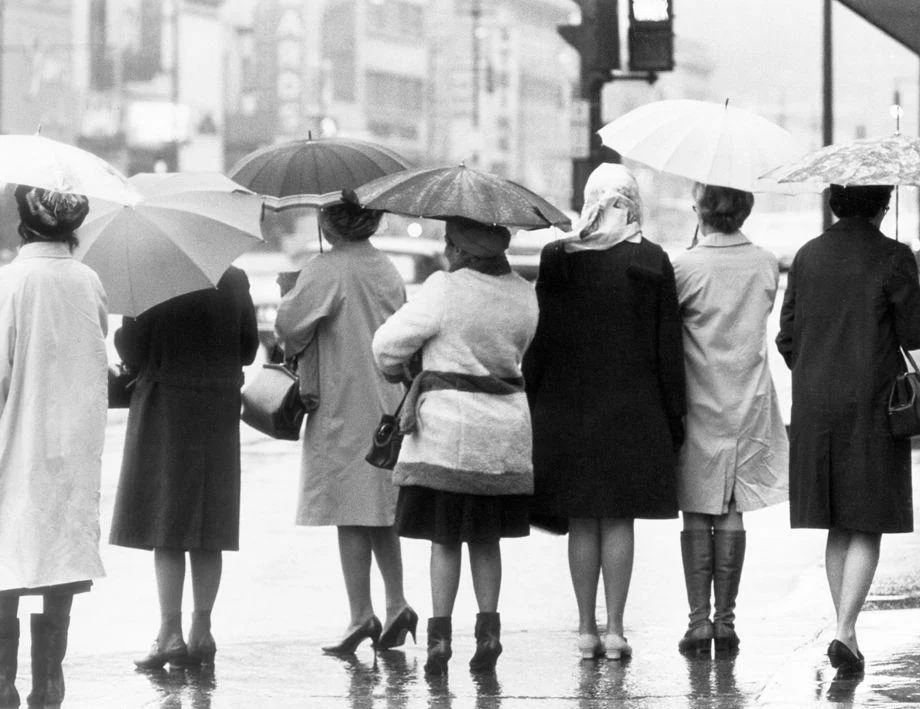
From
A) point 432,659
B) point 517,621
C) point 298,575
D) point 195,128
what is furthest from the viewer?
point 195,128

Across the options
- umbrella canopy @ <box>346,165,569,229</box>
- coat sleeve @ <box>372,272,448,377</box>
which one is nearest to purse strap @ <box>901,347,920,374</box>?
umbrella canopy @ <box>346,165,569,229</box>

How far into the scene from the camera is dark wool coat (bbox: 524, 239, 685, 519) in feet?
22.5

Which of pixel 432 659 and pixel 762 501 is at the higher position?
pixel 762 501

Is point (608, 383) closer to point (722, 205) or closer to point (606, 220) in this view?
point (606, 220)

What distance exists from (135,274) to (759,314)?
7.93 ft

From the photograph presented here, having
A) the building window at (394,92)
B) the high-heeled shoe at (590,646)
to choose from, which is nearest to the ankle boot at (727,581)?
the high-heeled shoe at (590,646)

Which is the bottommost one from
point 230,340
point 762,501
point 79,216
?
point 762,501

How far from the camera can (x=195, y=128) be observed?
71.7 meters

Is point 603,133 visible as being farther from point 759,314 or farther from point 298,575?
point 298,575

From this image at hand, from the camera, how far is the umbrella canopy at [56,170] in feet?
19.3

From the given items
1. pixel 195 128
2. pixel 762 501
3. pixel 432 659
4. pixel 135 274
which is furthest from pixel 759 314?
pixel 195 128

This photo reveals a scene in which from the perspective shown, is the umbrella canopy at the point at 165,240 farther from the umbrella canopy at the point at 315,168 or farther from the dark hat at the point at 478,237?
the dark hat at the point at 478,237

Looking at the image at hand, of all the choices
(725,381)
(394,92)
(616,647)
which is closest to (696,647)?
(616,647)

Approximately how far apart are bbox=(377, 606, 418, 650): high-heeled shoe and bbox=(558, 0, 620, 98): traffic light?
779cm
